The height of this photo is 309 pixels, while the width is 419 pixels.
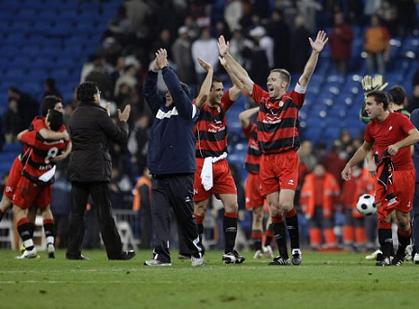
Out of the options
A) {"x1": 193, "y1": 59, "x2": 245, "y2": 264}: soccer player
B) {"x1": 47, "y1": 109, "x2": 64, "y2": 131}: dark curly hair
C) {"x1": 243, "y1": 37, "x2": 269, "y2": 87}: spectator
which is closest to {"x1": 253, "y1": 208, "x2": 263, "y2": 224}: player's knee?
{"x1": 193, "y1": 59, "x2": 245, "y2": 264}: soccer player

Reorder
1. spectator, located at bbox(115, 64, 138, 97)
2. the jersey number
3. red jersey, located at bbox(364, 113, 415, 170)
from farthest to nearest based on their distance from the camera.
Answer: spectator, located at bbox(115, 64, 138, 97)
the jersey number
red jersey, located at bbox(364, 113, 415, 170)

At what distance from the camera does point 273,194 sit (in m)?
16.9

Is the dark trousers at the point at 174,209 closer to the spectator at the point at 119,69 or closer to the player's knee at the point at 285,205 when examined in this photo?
the player's knee at the point at 285,205

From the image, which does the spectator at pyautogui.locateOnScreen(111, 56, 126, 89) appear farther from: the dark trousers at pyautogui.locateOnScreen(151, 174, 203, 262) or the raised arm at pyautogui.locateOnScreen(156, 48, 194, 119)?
the raised arm at pyautogui.locateOnScreen(156, 48, 194, 119)

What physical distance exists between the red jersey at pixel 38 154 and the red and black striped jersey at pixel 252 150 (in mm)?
3090

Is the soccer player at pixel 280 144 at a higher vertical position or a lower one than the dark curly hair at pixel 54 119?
lower

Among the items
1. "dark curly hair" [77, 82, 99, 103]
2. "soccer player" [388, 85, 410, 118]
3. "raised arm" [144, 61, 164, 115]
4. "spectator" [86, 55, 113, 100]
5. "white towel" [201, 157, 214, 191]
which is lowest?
"white towel" [201, 157, 214, 191]

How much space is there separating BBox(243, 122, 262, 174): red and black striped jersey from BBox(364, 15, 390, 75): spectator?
35.7 feet

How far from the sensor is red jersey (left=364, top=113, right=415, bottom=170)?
16.6 meters

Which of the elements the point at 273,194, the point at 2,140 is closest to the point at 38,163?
the point at 273,194

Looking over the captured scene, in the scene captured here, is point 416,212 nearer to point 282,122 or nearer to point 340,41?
point 282,122

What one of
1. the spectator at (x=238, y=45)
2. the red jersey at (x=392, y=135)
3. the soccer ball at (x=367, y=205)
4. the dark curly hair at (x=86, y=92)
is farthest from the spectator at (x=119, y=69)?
the red jersey at (x=392, y=135)

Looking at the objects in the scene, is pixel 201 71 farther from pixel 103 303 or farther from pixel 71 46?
pixel 103 303

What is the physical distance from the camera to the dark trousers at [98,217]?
17875mm
